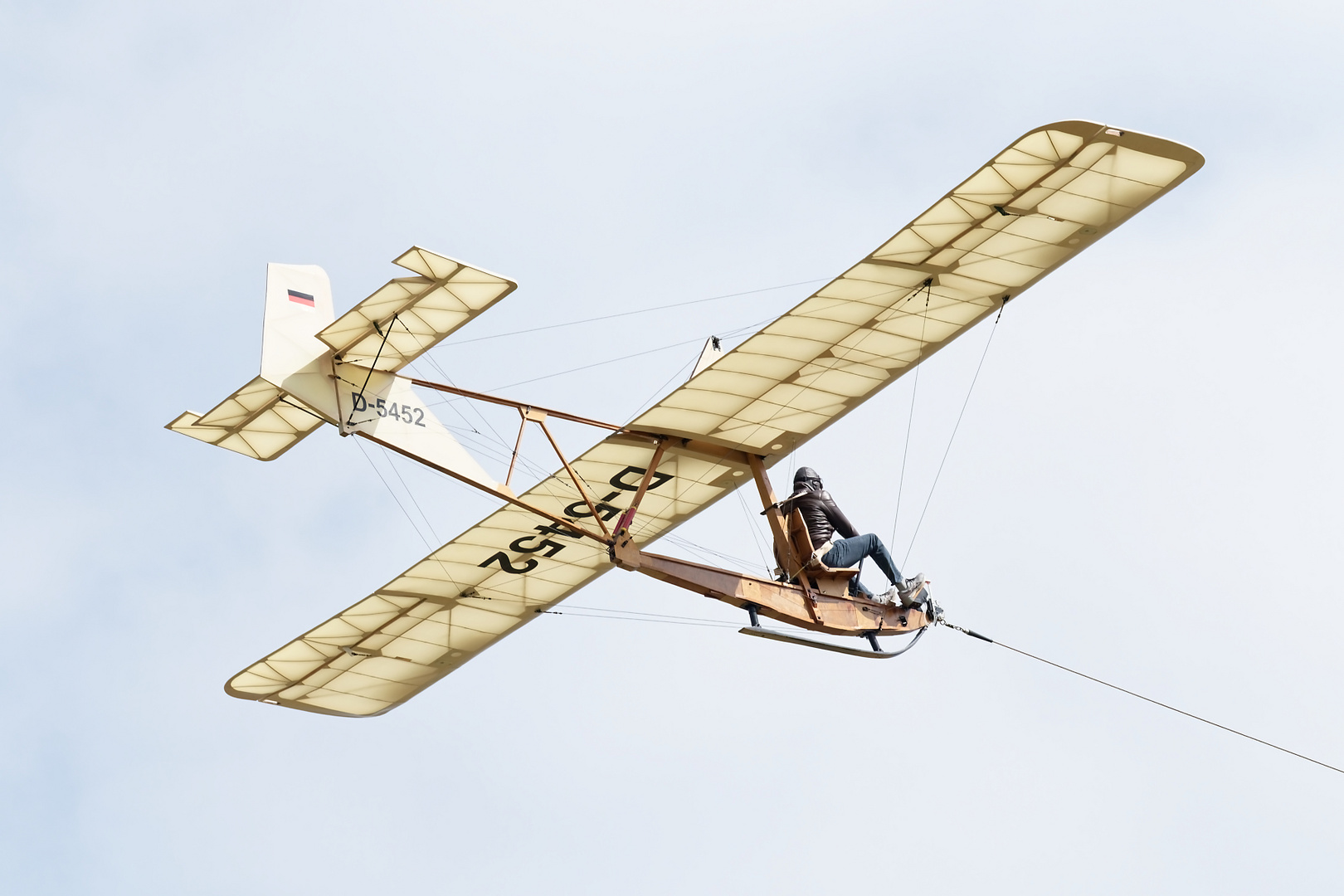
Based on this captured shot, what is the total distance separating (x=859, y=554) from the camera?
21328mm

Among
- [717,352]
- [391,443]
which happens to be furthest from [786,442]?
[391,443]

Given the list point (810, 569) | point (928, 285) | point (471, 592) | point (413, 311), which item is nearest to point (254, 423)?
point (413, 311)

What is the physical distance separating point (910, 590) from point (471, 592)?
5.94m

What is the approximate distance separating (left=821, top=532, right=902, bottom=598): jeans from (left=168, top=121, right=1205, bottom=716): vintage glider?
0.19 metres

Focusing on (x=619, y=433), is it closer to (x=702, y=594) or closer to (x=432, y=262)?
(x=702, y=594)

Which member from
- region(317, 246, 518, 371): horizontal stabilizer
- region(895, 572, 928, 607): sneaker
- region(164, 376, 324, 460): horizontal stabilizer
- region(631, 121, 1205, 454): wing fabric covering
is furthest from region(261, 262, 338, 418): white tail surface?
region(895, 572, 928, 607): sneaker

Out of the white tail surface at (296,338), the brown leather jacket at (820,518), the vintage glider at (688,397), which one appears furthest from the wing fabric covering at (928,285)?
the white tail surface at (296,338)

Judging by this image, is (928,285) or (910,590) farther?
(910,590)

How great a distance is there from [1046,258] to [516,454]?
248 inches

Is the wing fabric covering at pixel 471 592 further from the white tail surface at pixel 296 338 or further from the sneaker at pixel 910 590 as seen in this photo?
the white tail surface at pixel 296 338

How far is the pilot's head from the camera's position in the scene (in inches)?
843

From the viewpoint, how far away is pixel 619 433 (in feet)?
69.3

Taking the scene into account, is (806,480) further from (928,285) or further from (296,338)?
(296,338)

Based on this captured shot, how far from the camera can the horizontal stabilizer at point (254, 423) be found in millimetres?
20219
